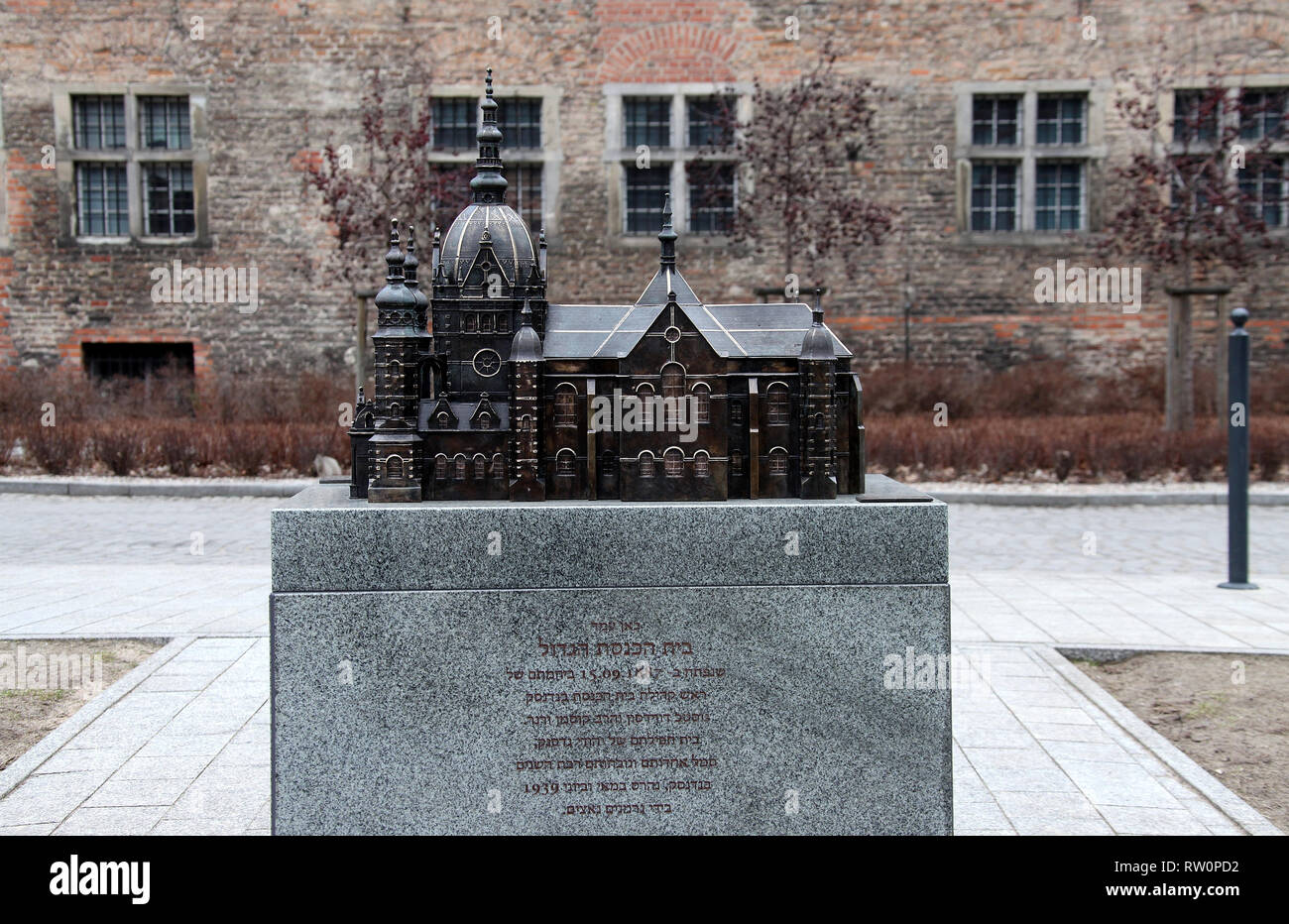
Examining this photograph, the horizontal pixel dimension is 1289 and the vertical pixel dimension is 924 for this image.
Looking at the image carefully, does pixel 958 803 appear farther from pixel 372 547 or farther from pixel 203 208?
pixel 203 208

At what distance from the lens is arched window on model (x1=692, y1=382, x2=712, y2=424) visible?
438 cm

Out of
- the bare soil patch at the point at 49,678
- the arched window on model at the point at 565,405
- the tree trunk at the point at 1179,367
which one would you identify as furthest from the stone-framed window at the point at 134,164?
the arched window on model at the point at 565,405

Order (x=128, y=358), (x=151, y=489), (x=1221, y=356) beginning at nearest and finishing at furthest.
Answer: (x=151, y=489) → (x=1221, y=356) → (x=128, y=358)

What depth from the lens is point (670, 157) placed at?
20.7m

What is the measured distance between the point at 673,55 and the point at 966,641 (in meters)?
15.4

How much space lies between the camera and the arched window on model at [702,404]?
4379 mm

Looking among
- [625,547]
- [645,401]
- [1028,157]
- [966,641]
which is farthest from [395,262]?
[1028,157]

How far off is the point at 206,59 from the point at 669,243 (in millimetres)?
18426

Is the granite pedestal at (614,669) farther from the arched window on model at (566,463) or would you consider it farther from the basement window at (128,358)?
the basement window at (128,358)

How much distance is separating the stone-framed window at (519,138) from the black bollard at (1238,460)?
13225mm

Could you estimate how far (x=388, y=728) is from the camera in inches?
165

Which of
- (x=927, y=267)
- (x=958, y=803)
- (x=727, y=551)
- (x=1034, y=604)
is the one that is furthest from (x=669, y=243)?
(x=927, y=267)

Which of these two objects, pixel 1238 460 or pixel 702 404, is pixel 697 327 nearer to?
pixel 702 404

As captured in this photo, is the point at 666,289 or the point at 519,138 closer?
the point at 666,289
